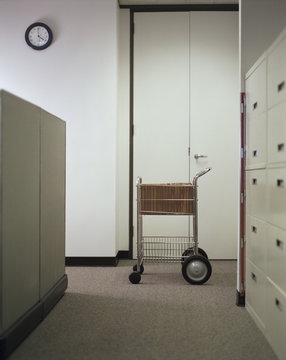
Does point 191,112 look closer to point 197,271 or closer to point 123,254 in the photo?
point 123,254

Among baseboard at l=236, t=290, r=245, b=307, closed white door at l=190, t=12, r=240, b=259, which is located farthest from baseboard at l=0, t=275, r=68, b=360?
closed white door at l=190, t=12, r=240, b=259

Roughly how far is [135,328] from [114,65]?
8.32 feet

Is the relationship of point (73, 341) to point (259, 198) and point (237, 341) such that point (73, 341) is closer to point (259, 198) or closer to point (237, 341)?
point (237, 341)

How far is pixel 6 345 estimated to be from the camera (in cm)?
167

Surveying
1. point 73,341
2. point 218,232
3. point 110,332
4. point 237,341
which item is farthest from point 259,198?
point 218,232

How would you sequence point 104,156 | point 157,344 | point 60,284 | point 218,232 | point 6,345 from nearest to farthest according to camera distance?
point 6,345 → point 157,344 → point 60,284 → point 104,156 → point 218,232

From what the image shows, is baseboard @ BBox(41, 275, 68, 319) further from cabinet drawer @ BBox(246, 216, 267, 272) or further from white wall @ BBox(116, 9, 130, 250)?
white wall @ BBox(116, 9, 130, 250)

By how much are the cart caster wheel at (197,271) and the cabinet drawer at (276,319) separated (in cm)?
107

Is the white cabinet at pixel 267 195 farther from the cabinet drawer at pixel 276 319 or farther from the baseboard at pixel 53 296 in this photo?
the baseboard at pixel 53 296

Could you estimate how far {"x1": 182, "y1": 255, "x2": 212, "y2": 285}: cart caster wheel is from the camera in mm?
2965

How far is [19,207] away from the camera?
1.86 m

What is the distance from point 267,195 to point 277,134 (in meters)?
0.34

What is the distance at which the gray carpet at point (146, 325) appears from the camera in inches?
69.6

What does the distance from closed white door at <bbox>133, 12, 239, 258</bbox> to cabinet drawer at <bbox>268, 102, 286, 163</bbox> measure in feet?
6.72
